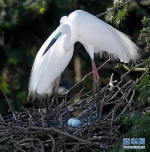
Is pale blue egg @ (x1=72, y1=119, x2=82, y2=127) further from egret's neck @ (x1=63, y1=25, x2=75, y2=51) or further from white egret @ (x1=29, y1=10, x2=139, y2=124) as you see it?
egret's neck @ (x1=63, y1=25, x2=75, y2=51)

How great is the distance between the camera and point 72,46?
5703 millimetres

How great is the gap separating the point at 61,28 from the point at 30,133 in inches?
44.9

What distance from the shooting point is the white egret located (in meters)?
5.52

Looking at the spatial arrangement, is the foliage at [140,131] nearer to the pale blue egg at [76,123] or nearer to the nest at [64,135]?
the nest at [64,135]

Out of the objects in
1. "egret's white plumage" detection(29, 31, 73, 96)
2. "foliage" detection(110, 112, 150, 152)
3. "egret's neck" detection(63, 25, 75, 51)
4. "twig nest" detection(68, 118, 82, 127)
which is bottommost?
"twig nest" detection(68, 118, 82, 127)

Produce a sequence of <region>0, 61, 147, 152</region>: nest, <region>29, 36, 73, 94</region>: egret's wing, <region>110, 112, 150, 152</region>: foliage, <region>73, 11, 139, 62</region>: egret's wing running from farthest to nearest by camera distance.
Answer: <region>73, 11, 139, 62</region>: egret's wing, <region>29, 36, 73, 94</region>: egret's wing, <region>0, 61, 147, 152</region>: nest, <region>110, 112, 150, 152</region>: foliage

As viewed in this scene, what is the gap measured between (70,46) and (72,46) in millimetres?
77

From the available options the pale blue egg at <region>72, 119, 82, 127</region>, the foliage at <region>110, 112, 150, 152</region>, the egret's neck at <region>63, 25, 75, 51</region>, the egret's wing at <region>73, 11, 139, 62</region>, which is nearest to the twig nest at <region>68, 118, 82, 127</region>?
the pale blue egg at <region>72, 119, 82, 127</region>

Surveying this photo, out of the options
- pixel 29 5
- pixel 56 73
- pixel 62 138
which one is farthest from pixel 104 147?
pixel 29 5

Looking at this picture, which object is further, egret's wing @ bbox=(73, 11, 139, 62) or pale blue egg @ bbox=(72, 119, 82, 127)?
egret's wing @ bbox=(73, 11, 139, 62)

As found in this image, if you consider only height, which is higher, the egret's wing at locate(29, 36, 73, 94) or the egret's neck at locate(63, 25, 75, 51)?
the egret's neck at locate(63, 25, 75, 51)

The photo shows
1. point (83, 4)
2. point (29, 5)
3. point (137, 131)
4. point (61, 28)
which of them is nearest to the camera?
point (137, 131)

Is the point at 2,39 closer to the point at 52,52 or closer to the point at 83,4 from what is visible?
the point at 83,4

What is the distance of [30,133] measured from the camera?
488 cm
